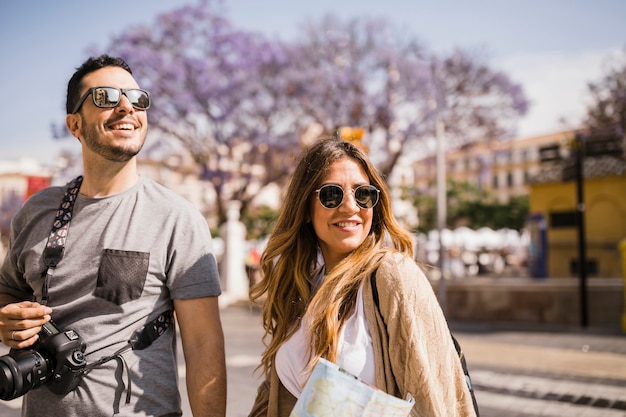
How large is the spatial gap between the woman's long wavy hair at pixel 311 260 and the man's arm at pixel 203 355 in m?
0.20

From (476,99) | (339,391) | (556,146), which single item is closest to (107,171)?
(339,391)

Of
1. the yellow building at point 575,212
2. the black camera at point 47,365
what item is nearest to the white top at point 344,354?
the black camera at point 47,365

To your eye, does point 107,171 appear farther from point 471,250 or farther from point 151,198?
point 471,250

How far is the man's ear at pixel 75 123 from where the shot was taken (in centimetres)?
227

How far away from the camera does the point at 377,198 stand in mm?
2320

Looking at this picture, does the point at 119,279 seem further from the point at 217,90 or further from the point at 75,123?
the point at 217,90

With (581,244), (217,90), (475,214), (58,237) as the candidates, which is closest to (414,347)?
(58,237)

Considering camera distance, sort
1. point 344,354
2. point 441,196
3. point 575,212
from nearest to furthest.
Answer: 1. point 344,354
2. point 441,196
3. point 575,212

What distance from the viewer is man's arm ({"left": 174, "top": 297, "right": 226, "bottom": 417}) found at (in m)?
2.11

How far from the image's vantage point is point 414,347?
5.99 ft

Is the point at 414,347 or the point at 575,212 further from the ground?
the point at 575,212

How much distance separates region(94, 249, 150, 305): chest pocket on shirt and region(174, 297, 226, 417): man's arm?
168 mm

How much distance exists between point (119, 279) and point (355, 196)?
0.89 meters

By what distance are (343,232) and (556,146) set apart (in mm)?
12415
